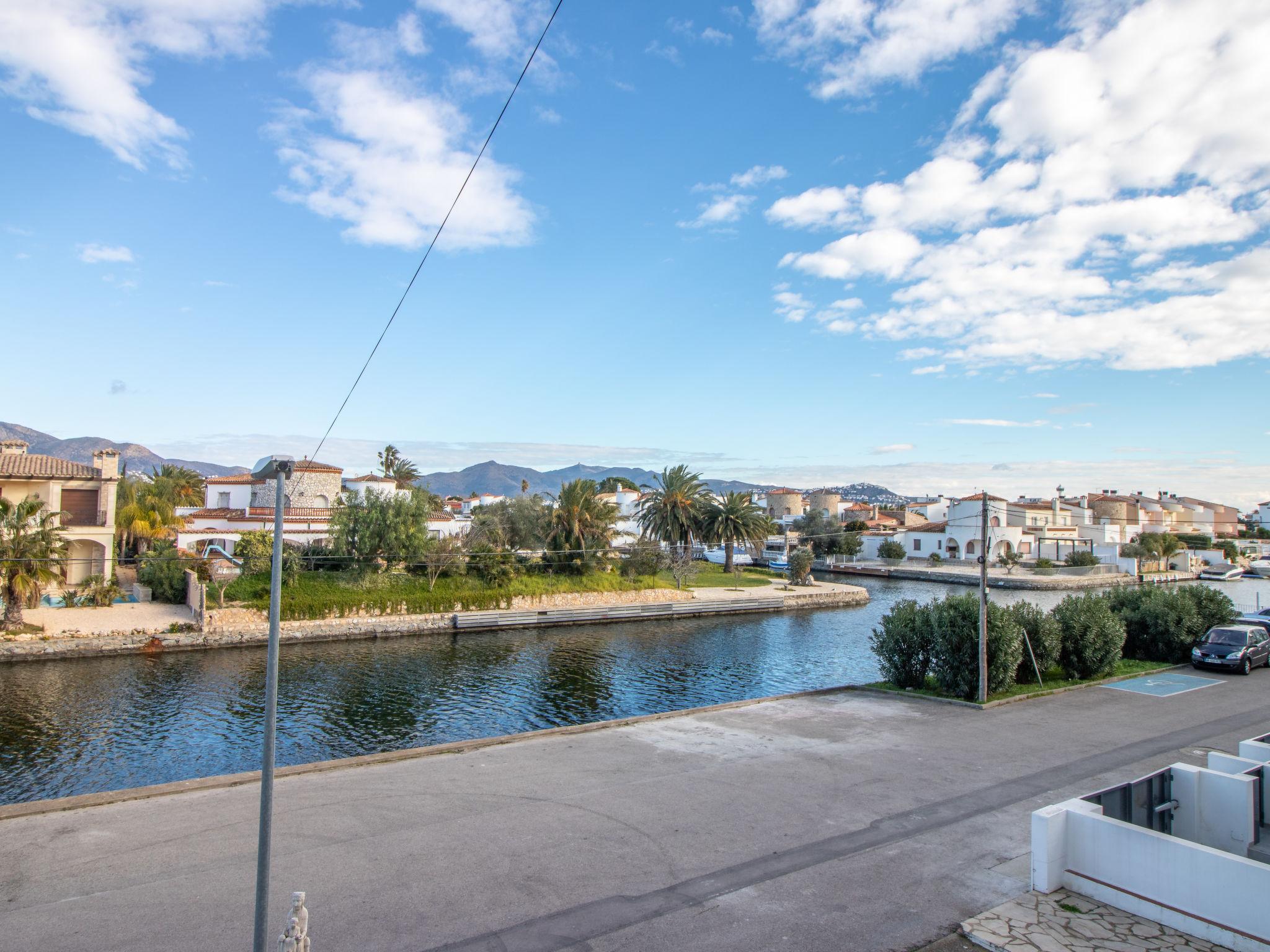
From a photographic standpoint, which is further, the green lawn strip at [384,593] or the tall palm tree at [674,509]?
the tall palm tree at [674,509]

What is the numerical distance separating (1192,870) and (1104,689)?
1263cm

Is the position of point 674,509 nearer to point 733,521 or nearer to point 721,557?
point 733,521

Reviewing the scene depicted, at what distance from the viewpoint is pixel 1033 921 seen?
20.9 ft

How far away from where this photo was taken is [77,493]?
1316 inches

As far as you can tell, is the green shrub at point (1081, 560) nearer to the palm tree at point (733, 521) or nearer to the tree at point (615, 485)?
the palm tree at point (733, 521)

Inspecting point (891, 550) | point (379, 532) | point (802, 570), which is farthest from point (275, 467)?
point (891, 550)

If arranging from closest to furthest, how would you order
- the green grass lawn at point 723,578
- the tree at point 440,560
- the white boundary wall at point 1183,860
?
1. the white boundary wall at point 1183,860
2. the tree at point 440,560
3. the green grass lawn at point 723,578

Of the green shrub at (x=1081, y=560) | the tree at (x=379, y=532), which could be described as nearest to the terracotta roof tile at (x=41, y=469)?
the tree at (x=379, y=532)

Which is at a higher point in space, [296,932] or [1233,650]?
[296,932]

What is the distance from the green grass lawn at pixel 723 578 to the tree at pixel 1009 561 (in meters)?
22.3

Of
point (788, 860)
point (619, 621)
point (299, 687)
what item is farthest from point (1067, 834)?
point (619, 621)

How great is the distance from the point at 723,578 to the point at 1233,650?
34.9m

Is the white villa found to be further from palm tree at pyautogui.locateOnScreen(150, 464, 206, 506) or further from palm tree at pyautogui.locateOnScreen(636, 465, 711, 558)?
palm tree at pyautogui.locateOnScreen(636, 465, 711, 558)

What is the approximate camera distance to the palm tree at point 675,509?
159ft
